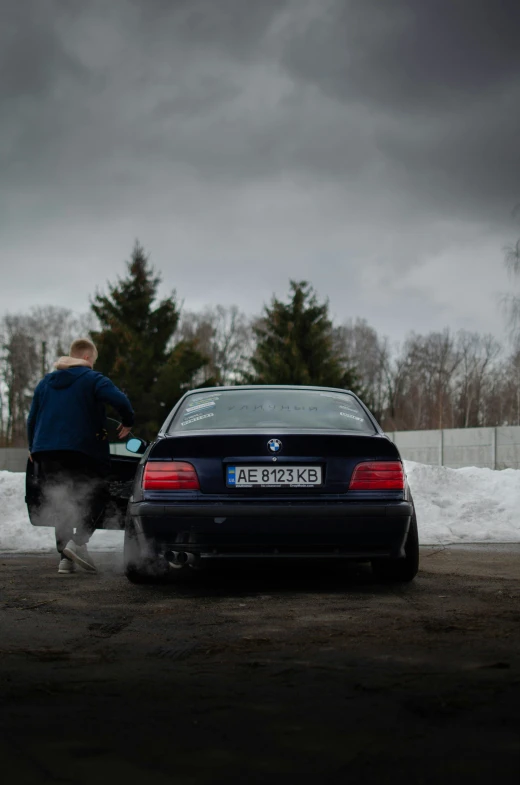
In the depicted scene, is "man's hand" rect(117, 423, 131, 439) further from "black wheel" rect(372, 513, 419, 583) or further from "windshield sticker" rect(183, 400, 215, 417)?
"black wheel" rect(372, 513, 419, 583)

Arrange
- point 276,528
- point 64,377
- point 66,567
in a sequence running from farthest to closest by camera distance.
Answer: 1. point 64,377
2. point 66,567
3. point 276,528

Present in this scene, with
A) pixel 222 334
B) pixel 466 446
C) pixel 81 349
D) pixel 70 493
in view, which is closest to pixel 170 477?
pixel 70 493

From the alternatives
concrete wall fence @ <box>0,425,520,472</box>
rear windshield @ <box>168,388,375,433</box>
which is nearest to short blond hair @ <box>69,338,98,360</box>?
rear windshield @ <box>168,388,375,433</box>

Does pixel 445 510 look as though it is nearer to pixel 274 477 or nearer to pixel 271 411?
pixel 271 411

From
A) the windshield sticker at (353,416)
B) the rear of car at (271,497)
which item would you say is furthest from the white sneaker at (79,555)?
the windshield sticker at (353,416)

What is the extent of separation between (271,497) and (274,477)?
0.13 meters

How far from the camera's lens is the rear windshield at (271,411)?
6500mm

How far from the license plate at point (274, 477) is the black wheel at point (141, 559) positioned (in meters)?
0.64

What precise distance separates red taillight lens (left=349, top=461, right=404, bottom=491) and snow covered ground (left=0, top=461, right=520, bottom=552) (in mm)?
4565

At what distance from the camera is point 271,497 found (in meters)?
5.92

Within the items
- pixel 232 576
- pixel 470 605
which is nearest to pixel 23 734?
pixel 470 605

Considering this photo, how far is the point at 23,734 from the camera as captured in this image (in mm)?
2867

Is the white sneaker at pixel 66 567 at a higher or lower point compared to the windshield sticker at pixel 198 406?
lower

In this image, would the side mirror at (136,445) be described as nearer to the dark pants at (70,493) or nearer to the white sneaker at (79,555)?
the dark pants at (70,493)
